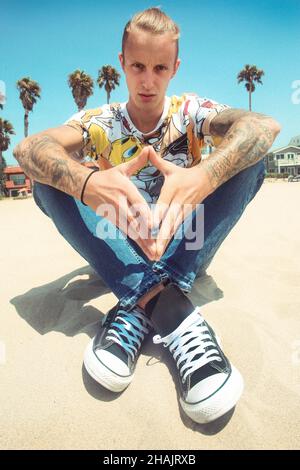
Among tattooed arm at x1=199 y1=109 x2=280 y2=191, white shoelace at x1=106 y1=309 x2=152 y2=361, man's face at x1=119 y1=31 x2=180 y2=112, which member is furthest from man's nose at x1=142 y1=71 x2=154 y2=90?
white shoelace at x1=106 y1=309 x2=152 y2=361

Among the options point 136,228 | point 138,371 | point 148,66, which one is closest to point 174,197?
point 136,228

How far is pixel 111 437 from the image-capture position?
1165 mm

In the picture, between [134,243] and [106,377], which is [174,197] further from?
[106,377]

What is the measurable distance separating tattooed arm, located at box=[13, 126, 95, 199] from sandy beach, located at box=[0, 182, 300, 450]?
2.66 ft

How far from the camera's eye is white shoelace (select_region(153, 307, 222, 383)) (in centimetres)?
138

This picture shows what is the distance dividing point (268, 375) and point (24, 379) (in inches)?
42.6

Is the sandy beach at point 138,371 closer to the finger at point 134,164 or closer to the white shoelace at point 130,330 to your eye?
the white shoelace at point 130,330

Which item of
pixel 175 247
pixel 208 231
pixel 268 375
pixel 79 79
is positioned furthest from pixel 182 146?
pixel 79 79

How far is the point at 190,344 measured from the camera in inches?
56.4

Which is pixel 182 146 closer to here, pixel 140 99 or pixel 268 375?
pixel 140 99

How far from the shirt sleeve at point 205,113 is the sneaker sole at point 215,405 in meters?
1.59

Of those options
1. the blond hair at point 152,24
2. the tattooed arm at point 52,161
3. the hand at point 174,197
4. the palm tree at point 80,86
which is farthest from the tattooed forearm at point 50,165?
the palm tree at point 80,86

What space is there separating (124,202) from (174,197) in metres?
0.23

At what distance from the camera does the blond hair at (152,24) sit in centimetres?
198
